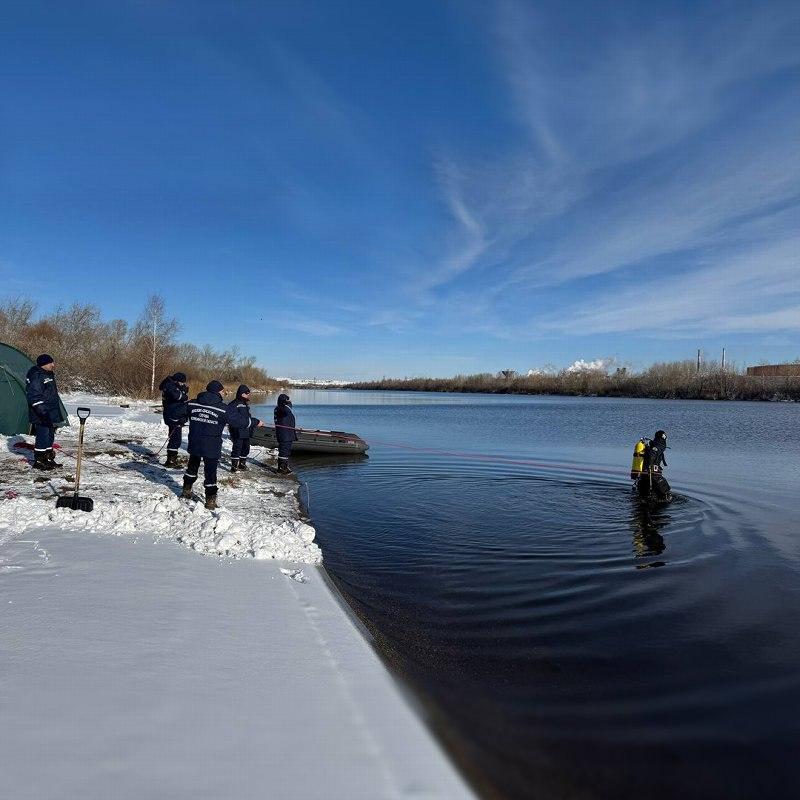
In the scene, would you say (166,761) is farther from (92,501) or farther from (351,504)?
(351,504)

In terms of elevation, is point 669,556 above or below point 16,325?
below

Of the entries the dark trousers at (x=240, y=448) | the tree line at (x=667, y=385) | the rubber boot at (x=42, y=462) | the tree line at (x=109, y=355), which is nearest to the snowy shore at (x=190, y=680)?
the rubber boot at (x=42, y=462)

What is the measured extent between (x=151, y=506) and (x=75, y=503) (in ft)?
2.87

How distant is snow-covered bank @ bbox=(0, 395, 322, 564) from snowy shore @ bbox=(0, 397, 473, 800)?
7 centimetres

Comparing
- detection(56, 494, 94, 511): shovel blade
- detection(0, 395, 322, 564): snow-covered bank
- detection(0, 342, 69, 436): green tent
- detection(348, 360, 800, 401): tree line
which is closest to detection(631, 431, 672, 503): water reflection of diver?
detection(0, 395, 322, 564): snow-covered bank

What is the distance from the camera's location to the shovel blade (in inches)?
264

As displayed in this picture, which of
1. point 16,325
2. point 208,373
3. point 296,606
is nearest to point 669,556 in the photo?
point 296,606

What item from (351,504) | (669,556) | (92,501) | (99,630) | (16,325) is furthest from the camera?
(16,325)

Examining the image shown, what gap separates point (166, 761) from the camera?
7.75 ft

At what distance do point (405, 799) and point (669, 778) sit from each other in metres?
1.82

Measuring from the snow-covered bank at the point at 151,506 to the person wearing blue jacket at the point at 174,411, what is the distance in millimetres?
421

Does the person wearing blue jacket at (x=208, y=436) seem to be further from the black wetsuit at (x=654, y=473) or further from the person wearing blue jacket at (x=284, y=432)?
the black wetsuit at (x=654, y=473)

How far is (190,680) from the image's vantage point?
3.11 metres

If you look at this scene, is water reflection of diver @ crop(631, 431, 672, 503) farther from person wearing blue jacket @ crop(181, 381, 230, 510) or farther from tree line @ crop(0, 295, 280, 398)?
tree line @ crop(0, 295, 280, 398)
